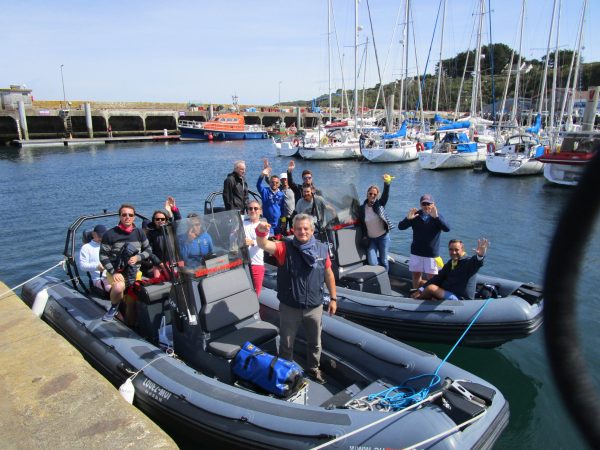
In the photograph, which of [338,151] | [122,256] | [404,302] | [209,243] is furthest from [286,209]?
[338,151]

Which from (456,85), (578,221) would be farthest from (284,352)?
(456,85)

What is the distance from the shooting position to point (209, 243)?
504 centimetres

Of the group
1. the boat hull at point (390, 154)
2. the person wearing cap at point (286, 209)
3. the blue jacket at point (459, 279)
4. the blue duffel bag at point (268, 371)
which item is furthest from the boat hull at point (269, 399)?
the boat hull at point (390, 154)

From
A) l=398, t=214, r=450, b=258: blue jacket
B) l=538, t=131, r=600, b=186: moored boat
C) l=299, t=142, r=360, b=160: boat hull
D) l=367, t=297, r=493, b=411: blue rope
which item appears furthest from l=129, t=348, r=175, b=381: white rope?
l=299, t=142, r=360, b=160: boat hull

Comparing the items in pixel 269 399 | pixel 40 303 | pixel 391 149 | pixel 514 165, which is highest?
pixel 391 149

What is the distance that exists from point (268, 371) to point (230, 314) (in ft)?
3.07

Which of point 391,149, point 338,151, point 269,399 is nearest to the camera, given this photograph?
point 269,399

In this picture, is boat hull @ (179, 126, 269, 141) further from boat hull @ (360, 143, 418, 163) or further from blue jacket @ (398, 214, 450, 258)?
blue jacket @ (398, 214, 450, 258)

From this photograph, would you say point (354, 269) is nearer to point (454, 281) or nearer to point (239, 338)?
point (454, 281)

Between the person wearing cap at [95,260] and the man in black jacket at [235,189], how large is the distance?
2.76 m

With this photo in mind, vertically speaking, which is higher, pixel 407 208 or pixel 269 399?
pixel 269 399

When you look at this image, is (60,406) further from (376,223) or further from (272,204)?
(272,204)

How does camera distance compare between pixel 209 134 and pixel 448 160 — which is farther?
pixel 209 134

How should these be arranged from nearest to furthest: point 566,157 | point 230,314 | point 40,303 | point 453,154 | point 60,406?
A: point 60,406
point 230,314
point 40,303
point 566,157
point 453,154
